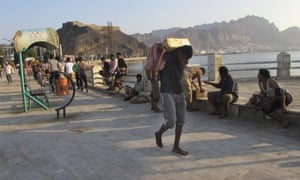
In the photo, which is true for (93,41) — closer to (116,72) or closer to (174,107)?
(116,72)

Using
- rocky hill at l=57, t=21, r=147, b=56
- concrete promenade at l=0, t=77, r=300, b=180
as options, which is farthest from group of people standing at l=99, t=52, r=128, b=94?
rocky hill at l=57, t=21, r=147, b=56

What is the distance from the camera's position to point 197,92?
8.52 m

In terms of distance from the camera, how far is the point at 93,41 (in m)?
149

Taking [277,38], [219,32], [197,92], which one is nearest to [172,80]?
[197,92]

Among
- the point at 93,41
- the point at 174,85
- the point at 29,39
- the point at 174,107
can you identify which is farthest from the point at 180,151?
the point at 93,41

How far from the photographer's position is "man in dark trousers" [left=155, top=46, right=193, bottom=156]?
5.05 meters

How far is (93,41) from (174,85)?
14718 cm

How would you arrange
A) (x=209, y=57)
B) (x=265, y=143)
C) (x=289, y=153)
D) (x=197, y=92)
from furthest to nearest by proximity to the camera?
(x=209, y=57) → (x=197, y=92) → (x=265, y=143) → (x=289, y=153)

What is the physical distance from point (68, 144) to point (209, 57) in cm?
1020

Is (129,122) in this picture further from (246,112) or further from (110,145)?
(246,112)

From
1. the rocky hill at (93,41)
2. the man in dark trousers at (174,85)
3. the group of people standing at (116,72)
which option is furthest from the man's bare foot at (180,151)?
the rocky hill at (93,41)

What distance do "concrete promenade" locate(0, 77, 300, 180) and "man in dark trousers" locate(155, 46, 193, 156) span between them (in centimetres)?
53

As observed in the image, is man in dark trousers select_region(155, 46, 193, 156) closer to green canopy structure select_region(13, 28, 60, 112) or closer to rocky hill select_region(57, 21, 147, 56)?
green canopy structure select_region(13, 28, 60, 112)

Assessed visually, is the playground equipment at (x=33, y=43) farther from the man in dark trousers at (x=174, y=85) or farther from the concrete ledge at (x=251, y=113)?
the man in dark trousers at (x=174, y=85)
